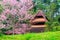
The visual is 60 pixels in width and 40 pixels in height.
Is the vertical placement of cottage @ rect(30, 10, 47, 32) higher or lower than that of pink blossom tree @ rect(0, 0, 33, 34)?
lower

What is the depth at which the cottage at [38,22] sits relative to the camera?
14.9 meters

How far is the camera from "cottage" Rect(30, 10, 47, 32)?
14.9m

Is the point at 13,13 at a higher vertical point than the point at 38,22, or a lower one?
higher

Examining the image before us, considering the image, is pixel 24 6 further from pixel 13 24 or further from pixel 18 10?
pixel 13 24

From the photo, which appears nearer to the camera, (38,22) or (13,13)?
(13,13)

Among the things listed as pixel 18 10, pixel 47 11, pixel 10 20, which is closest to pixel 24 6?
pixel 18 10

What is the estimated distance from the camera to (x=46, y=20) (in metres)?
15.0

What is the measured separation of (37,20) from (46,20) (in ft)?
2.34

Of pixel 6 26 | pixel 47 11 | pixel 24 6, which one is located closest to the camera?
pixel 6 26

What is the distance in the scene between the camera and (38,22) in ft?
50.0

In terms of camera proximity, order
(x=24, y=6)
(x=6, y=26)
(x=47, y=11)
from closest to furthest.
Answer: (x=6, y=26), (x=24, y=6), (x=47, y=11)

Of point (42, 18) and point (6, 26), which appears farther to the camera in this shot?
point (42, 18)

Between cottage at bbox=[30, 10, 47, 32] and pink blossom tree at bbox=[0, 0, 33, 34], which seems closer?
pink blossom tree at bbox=[0, 0, 33, 34]

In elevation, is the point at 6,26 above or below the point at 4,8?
below
